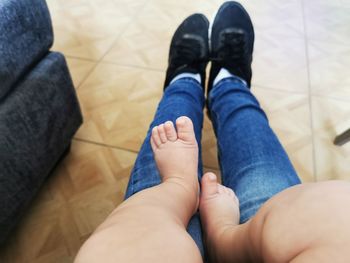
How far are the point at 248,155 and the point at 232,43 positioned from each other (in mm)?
396

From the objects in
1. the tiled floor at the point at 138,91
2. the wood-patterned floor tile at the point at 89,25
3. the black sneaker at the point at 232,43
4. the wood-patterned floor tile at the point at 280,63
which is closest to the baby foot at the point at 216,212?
the tiled floor at the point at 138,91

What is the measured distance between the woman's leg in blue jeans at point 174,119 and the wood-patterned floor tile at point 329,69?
38 cm

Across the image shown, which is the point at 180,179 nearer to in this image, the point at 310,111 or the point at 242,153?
the point at 242,153

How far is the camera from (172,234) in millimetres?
317

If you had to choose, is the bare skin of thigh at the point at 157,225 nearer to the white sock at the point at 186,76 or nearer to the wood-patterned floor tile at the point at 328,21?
the white sock at the point at 186,76

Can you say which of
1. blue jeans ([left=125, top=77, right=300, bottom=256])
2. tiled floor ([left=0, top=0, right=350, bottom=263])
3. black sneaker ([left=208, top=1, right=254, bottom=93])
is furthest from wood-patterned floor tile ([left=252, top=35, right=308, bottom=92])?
blue jeans ([left=125, top=77, right=300, bottom=256])

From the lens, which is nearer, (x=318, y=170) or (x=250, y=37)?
(x=318, y=170)

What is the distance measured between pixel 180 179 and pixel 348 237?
24 centimetres

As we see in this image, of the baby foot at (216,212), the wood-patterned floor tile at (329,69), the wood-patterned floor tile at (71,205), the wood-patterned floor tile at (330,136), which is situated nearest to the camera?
the baby foot at (216,212)

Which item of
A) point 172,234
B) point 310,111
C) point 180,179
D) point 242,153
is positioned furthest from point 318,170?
point 172,234

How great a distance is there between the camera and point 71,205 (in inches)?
26.3

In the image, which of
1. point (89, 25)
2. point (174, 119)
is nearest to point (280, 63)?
point (174, 119)

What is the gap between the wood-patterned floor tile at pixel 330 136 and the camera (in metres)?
0.72

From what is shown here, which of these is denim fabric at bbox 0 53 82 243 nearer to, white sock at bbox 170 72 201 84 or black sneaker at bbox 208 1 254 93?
white sock at bbox 170 72 201 84
